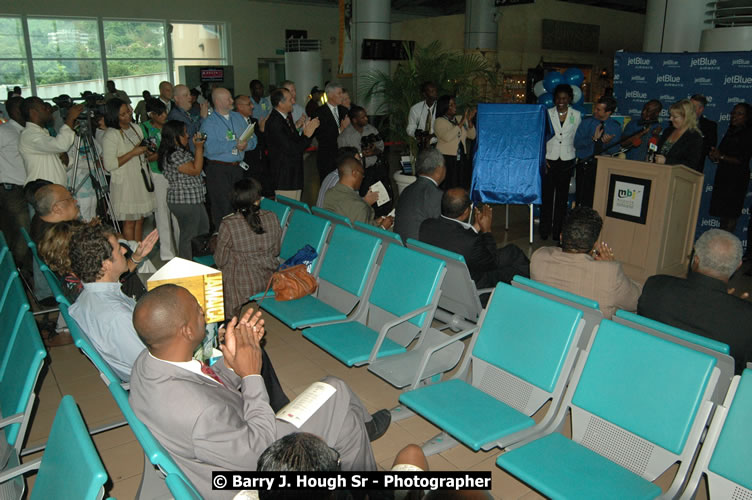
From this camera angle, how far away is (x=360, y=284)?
12.4 feet

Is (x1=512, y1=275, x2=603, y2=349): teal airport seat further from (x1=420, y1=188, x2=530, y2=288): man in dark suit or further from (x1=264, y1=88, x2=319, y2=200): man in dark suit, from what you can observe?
(x1=264, y1=88, x2=319, y2=200): man in dark suit

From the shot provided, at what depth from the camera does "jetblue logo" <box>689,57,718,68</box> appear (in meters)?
6.78

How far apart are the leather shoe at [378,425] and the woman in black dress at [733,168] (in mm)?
5153

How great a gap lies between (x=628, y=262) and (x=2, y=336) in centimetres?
489

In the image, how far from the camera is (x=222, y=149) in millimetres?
5859

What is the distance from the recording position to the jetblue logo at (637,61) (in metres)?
7.42

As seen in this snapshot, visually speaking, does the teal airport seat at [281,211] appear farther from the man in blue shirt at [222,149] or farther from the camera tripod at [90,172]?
the camera tripod at [90,172]

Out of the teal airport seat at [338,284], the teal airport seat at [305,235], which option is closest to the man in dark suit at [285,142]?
the teal airport seat at [305,235]

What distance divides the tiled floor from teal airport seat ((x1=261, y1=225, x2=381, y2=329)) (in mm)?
453

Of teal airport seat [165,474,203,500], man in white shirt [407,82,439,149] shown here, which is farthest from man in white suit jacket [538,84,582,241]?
teal airport seat [165,474,203,500]

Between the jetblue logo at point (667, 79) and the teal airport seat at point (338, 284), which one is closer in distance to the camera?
the teal airport seat at point (338, 284)

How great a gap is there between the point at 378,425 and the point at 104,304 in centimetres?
155

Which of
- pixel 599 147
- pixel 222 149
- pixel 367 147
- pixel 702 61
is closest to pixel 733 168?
pixel 599 147

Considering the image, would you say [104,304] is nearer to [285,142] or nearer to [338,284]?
[338,284]
